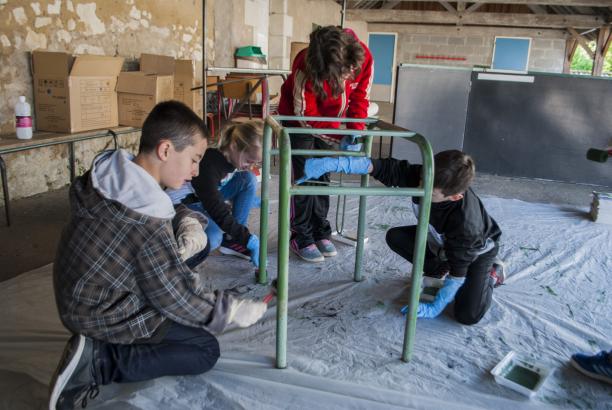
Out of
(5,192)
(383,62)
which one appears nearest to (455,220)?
(5,192)

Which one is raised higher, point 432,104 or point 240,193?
point 432,104

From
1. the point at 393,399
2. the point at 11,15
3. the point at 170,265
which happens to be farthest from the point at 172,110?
the point at 11,15

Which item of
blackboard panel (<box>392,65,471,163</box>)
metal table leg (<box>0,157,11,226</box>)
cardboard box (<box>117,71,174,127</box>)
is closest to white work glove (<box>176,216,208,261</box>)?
metal table leg (<box>0,157,11,226</box>)

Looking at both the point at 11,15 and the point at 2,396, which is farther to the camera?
the point at 11,15

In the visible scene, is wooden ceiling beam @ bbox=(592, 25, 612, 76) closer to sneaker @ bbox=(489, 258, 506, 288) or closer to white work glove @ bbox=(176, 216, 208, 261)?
sneaker @ bbox=(489, 258, 506, 288)

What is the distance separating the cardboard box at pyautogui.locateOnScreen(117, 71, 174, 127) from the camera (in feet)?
10.8

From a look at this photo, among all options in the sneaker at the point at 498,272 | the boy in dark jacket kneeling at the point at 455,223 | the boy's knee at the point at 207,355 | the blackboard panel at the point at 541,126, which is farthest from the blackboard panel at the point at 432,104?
the boy's knee at the point at 207,355

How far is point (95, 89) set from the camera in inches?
123

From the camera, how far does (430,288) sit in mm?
1921

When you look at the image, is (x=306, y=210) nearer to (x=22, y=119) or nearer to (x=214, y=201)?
(x=214, y=201)

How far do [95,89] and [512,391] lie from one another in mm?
2825

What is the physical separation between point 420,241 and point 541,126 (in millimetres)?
3440

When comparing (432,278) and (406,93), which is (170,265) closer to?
(432,278)

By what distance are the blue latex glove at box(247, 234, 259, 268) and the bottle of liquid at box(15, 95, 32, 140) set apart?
1.52 metres
